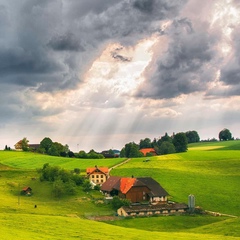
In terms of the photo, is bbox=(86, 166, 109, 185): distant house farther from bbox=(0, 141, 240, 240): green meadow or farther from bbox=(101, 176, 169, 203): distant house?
bbox=(101, 176, 169, 203): distant house

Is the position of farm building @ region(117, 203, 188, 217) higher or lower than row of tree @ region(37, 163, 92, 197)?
lower

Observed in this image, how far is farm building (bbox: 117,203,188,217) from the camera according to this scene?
89.1 metres

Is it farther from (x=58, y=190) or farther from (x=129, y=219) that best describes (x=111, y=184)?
(x=129, y=219)

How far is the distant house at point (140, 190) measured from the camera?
10544 centimetres

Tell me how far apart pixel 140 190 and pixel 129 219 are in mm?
22334

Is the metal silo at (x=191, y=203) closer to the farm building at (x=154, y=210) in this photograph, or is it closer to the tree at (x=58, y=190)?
the farm building at (x=154, y=210)

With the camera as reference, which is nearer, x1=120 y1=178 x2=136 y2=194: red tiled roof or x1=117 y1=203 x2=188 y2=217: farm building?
x1=117 y1=203 x2=188 y2=217: farm building

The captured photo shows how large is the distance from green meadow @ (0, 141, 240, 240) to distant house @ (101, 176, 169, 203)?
314cm

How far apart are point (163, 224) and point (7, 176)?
69740 millimetres

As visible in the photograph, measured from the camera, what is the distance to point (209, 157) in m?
163

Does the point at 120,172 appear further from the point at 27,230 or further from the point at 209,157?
the point at 27,230

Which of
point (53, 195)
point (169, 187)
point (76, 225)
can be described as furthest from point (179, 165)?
point (76, 225)

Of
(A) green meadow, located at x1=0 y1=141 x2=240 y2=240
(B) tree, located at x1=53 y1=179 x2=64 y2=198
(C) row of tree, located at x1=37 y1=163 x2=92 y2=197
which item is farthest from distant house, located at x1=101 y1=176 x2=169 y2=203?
(B) tree, located at x1=53 y1=179 x2=64 y2=198

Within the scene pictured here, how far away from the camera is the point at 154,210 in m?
91.1
